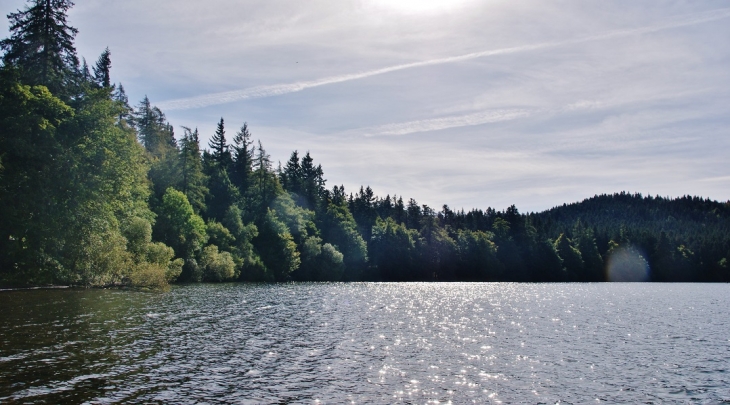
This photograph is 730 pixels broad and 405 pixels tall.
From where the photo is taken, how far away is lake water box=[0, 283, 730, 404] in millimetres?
21375

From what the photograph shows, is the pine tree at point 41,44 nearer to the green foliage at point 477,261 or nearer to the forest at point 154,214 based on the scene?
the forest at point 154,214

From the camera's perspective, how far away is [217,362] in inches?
1053

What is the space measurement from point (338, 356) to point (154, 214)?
234ft

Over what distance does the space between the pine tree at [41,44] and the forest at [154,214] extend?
16 centimetres

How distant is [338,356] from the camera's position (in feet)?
96.9

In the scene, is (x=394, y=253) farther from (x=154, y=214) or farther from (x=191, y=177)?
(x=154, y=214)

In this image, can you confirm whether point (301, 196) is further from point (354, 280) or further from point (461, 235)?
point (461, 235)

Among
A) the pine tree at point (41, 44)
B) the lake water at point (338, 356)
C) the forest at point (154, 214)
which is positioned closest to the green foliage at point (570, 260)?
the forest at point (154, 214)

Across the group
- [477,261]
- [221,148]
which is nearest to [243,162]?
[221,148]

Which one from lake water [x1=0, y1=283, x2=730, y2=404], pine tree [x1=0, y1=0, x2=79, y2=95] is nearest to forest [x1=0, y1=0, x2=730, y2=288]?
pine tree [x1=0, y1=0, x2=79, y2=95]

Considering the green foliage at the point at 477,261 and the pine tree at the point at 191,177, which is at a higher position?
the pine tree at the point at 191,177

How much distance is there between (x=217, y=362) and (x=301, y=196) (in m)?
150

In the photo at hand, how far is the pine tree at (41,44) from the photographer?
6581 cm

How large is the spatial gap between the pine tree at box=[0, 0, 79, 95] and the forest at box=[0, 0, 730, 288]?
16 centimetres
